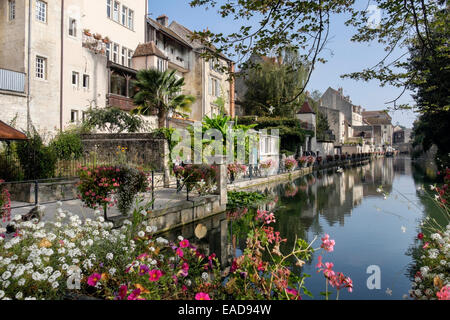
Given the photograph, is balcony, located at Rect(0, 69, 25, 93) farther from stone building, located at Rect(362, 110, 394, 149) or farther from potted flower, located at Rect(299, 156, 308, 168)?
stone building, located at Rect(362, 110, 394, 149)

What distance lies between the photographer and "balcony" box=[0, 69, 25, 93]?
1648 cm

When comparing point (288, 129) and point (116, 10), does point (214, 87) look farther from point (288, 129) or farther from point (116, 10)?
point (116, 10)

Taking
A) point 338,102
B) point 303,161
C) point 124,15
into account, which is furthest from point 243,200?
point 338,102

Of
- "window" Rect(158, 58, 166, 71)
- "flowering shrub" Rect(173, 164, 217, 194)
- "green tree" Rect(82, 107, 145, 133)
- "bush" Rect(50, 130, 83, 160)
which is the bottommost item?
"flowering shrub" Rect(173, 164, 217, 194)

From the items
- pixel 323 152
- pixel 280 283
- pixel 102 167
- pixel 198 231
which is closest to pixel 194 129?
pixel 198 231

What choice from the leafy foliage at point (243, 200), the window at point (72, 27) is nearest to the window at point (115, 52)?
the window at point (72, 27)

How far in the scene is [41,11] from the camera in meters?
19.3

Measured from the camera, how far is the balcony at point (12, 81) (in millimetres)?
16484

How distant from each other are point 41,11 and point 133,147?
418 inches

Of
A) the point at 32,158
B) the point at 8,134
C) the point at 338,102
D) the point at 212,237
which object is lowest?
the point at 212,237

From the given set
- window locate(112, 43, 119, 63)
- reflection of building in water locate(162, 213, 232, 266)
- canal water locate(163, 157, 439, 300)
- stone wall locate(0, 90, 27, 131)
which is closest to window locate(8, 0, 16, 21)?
stone wall locate(0, 90, 27, 131)

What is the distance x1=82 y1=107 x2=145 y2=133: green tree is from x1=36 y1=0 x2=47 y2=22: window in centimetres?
600

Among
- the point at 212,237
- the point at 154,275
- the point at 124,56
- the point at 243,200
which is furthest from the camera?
the point at 124,56
